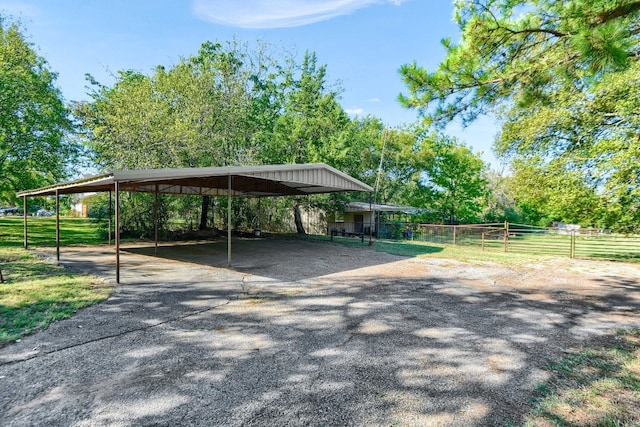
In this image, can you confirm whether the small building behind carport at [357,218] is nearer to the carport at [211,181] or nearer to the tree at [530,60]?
the carport at [211,181]

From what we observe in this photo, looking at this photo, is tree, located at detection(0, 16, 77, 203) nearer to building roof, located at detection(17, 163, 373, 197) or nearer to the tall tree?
the tall tree

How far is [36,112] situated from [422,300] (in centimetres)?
1666

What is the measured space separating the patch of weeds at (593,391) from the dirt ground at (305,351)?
4.9 inches

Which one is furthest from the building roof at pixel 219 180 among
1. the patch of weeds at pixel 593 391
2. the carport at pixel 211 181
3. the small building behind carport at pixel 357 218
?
the small building behind carport at pixel 357 218

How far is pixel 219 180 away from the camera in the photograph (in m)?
11.3

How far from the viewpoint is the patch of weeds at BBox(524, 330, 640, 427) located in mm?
2188

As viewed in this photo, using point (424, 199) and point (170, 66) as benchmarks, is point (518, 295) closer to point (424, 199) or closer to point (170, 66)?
point (170, 66)

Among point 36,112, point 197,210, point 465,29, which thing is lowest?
point 197,210

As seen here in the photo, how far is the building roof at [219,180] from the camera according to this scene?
6.99m

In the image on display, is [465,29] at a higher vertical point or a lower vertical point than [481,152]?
lower

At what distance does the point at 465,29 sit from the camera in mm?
3734

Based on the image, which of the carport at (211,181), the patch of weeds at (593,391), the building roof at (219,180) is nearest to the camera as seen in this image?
the patch of weeds at (593,391)

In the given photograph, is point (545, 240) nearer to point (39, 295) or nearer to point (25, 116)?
point (39, 295)

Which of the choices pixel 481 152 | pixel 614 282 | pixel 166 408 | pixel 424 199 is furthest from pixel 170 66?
pixel 481 152
